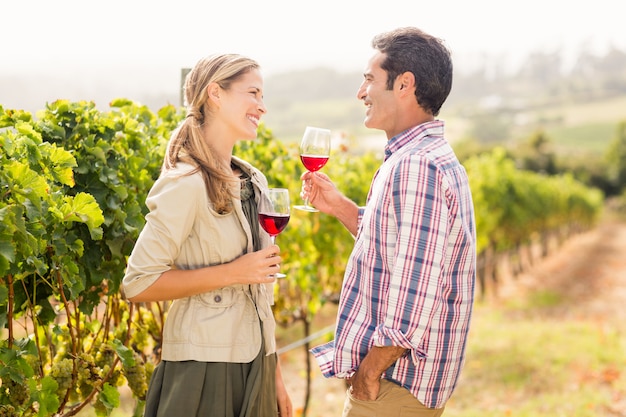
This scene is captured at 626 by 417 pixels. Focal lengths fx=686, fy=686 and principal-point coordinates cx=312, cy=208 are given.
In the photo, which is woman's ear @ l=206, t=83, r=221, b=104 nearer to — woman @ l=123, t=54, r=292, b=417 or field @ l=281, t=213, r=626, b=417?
woman @ l=123, t=54, r=292, b=417

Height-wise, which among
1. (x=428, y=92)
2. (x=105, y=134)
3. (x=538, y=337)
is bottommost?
(x=538, y=337)

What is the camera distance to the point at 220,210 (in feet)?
7.09

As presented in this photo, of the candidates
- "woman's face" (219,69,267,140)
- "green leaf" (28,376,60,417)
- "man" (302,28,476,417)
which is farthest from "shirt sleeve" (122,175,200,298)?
A: "man" (302,28,476,417)

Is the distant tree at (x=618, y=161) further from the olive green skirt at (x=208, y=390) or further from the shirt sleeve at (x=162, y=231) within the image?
the shirt sleeve at (x=162, y=231)

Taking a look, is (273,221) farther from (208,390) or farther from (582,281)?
(582,281)

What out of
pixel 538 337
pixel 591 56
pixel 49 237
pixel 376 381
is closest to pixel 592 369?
pixel 538 337

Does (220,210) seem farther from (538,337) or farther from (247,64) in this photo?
(538,337)

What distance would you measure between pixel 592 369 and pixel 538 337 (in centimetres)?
252

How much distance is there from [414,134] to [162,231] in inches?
35.8

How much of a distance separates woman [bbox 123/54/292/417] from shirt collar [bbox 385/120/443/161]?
0.47 metres

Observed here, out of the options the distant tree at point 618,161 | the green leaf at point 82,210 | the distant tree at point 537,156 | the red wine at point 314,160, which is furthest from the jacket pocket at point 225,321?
the distant tree at point 618,161

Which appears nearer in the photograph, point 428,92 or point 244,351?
point 244,351

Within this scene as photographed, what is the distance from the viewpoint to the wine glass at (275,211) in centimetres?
218

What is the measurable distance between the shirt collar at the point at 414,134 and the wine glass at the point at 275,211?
435mm
